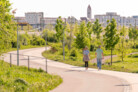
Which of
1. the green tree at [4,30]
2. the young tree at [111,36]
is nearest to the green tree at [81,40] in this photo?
the young tree at [111,36]

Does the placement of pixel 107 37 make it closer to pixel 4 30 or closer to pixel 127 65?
pixel 127 65

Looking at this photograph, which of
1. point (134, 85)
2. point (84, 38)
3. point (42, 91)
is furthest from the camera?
point (84, 38)

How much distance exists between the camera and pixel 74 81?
14.9 m

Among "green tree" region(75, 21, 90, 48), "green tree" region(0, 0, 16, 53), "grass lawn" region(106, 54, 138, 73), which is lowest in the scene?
"grass lawn" region(106, 54, 138, 73)

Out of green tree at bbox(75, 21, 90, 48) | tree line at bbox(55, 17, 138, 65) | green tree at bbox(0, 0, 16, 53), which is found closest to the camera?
green tree at bbox(0, 0, 16, 53)

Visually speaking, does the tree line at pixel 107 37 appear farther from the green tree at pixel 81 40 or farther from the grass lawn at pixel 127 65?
the grass lawn at pixel 127 65

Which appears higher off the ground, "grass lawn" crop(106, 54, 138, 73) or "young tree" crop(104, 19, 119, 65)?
"young tree" crop(104, 19, 119, 65)

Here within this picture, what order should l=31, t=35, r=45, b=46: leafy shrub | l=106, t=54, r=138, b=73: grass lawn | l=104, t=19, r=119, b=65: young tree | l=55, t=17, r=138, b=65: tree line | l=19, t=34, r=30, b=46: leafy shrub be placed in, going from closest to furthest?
l=106, t=54, r=138, b=73: grass lawn
l=104, t=19, r=119, b=65: young tree
l=55, t=17, r=138, b=65: tree line
l=19, t=34, r=30, b=46: leafy shrub
l=31, t=35, r=45, b=46: leafy shrub

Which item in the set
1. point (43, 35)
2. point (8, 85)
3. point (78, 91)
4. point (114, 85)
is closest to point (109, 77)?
point (114, 85)

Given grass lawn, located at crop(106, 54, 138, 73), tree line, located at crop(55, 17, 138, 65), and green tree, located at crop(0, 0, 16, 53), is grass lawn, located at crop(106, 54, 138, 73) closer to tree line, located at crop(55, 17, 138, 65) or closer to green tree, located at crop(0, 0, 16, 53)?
tree line, located at crop(55, 17, 138, 65)

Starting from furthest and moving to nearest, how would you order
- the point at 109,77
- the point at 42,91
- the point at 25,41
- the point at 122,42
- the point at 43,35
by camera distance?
the point at 43,35 < the point at 25,41 < the point at 122,42 < the point at 109,77 < the point at 42,91

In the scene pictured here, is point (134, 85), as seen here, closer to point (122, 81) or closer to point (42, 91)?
point (122, 81)

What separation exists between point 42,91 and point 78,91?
1502 millimetres

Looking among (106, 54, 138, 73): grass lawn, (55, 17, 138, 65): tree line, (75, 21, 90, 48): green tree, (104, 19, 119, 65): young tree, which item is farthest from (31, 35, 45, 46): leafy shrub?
(104, 19, 119, 65): young tree
